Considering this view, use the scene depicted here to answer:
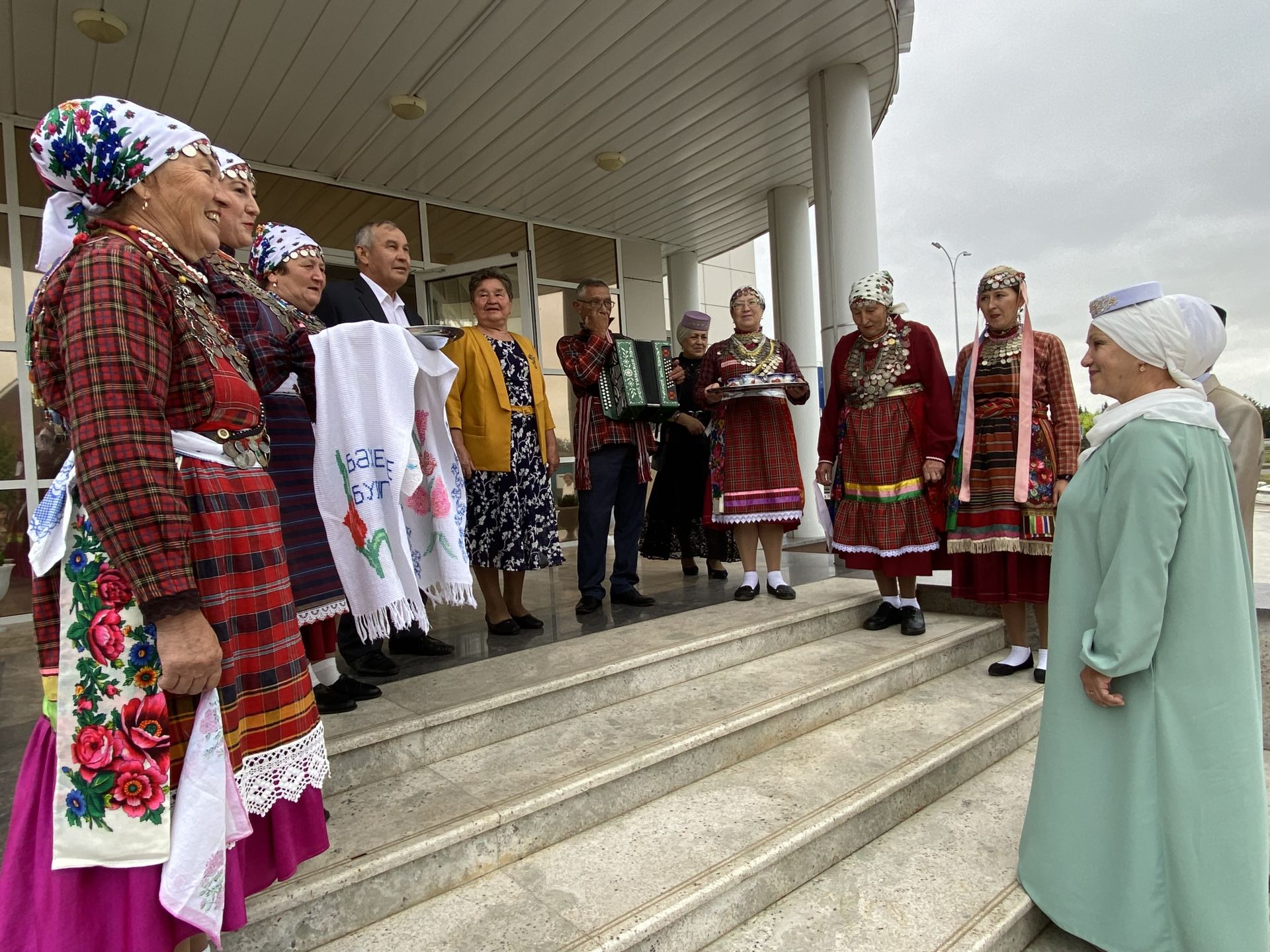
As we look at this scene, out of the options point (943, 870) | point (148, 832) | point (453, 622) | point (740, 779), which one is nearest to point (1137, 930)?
point (943, 870)

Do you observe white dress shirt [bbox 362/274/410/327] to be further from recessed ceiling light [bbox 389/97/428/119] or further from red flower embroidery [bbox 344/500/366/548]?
recessed ceiling light [bbox 389/97/428/119]

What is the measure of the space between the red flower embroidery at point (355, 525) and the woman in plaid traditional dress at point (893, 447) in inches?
103

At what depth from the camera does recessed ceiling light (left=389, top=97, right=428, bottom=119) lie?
16.5 feet

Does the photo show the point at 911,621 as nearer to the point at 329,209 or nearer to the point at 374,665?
the point at 374,665

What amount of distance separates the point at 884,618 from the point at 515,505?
2046mm

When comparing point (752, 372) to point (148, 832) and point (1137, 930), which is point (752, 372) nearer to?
point (1137, 930)

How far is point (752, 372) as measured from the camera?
13.8 ft

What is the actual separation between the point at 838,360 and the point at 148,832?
3667mm

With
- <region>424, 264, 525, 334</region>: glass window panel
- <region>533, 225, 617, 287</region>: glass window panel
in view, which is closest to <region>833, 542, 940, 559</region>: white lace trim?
<region>424, 264, 525, 334</region>: glass window panel

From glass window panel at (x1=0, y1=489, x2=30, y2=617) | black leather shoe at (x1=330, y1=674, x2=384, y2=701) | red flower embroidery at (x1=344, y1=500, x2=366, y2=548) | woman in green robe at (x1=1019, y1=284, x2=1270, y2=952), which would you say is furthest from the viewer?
glass window panel at (x1=0, y1=489, x2=30, y2=617)

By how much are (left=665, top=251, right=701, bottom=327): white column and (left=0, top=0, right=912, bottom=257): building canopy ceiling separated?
229 centimetres

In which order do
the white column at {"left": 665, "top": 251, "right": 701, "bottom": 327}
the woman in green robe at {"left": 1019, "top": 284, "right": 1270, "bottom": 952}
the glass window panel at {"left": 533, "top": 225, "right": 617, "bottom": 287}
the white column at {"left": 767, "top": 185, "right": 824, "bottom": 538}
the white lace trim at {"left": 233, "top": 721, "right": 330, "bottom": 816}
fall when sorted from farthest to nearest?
the white column at {"left": 665, "top": 251, "right": 701, "bottom": 327}
the glass window panel at {"left": 533, "top": 225, "right": 617, "bottom": 287}
the white column at {"left": 767, "top": 185, "right": 824, "bottom": 538}
the woman in green robe at {"left": 1019, "top": 284, "right": 1270, "bottom": 952}
the white lace trim at {"left": 233, "top": 721, "right": 330, "bottom": 816}

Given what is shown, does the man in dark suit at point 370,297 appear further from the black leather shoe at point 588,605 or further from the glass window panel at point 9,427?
the glass window panel at point 9,427

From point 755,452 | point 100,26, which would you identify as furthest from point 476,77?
point 755,452
